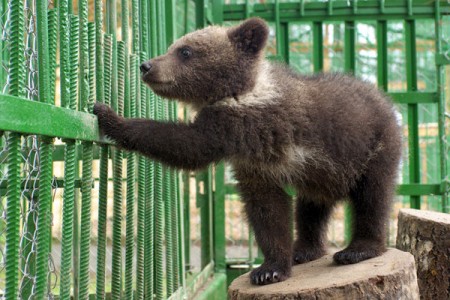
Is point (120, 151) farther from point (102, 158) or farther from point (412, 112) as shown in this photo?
point (412, 112)

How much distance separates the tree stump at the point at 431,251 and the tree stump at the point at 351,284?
2.29 ft

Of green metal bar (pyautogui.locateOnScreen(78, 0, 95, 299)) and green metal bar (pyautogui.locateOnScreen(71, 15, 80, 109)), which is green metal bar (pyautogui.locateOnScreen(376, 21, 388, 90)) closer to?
green metal bar (pyautogui.locateOnScreen(78, 0, 95, 299))

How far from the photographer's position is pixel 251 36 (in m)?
4.64

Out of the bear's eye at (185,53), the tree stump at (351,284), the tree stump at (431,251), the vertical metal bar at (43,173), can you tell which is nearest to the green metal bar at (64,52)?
the vertical metal bar at (43,173)

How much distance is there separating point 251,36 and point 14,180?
2.34 metres

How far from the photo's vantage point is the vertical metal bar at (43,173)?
303cm

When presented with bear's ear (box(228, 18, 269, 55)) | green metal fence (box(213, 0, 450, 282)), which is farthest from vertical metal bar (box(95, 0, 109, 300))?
green metal fence (box(213, 0, 450, 282))

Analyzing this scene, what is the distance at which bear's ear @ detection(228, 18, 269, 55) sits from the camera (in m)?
4.61

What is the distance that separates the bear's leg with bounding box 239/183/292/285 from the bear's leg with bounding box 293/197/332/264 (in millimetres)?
516

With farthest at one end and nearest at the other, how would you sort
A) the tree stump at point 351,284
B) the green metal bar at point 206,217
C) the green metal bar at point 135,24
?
1. the green metal bar at point 206,217
2. the green metal bar at point 135,24
3. the tree stump at point 351,284

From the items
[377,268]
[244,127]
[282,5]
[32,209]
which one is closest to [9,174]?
[32,209]

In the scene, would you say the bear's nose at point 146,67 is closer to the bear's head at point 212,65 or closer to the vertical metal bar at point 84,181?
the bear's head at point 212,65

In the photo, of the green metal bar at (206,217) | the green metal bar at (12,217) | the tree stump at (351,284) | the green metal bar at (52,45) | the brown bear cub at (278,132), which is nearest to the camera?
the green metal bar at (12,217)

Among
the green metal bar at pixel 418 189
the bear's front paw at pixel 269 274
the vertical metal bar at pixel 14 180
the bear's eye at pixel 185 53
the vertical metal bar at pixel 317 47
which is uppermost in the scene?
the vertical metal bar at pixel 317 47
